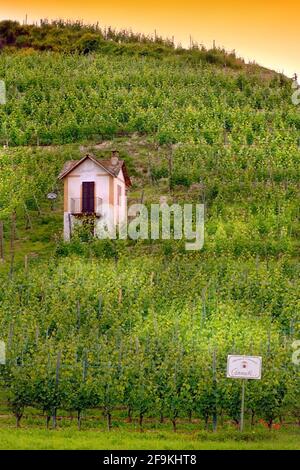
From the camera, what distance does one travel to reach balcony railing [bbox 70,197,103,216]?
4675 cm

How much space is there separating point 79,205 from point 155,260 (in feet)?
27.6

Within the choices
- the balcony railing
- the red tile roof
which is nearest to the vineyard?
the balcony railing

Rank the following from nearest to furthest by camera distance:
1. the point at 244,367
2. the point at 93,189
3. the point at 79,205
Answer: the point at 244,367, the point at 79,205, the point at 93,189

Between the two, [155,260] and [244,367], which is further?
[155,260]

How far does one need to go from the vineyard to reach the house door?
1.89 m

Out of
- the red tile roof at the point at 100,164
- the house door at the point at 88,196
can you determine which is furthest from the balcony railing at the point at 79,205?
the red tile roof at the point at 100,164

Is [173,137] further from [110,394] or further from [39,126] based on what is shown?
[110,394]

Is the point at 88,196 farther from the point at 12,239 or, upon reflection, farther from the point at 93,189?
the point at 12,239

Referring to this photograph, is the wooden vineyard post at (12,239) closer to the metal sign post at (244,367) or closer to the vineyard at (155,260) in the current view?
the vineyard at (155,260)

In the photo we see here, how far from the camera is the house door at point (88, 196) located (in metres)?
47.2

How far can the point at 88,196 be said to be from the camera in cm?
4775

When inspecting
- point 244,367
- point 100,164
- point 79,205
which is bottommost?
point 244,367

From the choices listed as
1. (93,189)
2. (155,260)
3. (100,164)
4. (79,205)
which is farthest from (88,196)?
(155,260)

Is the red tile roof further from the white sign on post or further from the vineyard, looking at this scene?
the white sign on post
